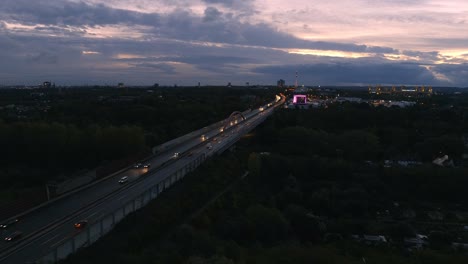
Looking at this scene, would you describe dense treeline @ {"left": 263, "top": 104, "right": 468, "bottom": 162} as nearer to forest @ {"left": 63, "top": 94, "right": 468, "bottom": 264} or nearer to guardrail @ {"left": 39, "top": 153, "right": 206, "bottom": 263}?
forest @ {"left": 63, "top": 94, "right": 468, "bottom": 264}

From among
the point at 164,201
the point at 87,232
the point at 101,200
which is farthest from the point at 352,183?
the point at 87,232

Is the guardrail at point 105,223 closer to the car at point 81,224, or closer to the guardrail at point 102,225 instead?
the guardrail at point 102,225

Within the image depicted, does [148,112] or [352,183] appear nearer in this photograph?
[352,183]

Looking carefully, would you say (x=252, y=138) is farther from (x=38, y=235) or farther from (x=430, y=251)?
→ (x=38, y=235)

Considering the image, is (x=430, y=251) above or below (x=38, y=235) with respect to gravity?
below

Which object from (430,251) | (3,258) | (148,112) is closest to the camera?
(3,258)

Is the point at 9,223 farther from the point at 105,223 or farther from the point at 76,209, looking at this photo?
the point at 105,223

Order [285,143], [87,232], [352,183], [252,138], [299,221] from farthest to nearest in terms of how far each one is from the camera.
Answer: [252,138] → [285,143] → [352,183] → [299,221] → [87,232]

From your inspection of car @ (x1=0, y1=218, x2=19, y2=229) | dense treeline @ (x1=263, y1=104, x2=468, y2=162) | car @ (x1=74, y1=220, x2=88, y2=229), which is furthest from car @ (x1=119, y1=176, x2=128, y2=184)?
dense treeline @ (x1=263, y1=104, x2=468, y2=162)

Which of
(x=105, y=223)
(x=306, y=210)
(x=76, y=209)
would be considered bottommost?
(x=306, y=210)

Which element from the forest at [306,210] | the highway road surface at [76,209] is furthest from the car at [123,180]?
the forest at [306,210]

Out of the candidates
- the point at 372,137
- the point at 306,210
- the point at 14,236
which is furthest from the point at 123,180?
the point at 372,137
